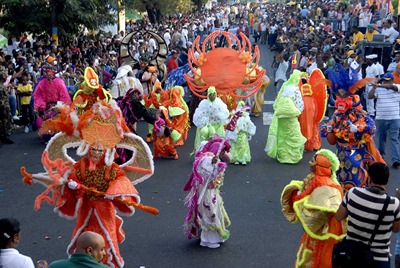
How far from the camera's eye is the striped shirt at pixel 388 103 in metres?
11.9

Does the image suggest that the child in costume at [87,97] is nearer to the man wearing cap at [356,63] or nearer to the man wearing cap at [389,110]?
the man wearing cap at [389,110]

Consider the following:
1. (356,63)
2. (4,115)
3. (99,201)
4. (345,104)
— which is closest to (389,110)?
(345,104)

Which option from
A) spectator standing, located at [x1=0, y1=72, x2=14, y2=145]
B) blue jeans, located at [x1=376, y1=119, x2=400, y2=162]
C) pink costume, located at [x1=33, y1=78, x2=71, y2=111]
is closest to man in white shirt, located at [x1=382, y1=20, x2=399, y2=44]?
blue jeans, located at [x1=376, y1=119, x2=400, y2=162]

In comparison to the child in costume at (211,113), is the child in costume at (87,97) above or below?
above

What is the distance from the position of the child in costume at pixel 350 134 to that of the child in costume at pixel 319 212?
2.25 metres

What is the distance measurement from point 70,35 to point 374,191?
20.7 meters

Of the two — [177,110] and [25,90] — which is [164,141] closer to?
[177,110]

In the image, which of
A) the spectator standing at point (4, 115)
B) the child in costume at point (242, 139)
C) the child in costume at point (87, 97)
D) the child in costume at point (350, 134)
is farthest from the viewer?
A: the spectator standing at point (4, 115)

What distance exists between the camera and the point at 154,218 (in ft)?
31.3

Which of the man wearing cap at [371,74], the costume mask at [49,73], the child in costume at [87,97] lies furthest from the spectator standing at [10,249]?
the man wearing cap at [371,74]

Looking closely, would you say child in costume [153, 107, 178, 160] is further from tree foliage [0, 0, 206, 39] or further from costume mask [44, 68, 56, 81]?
tree foliage [0, 0, 206, 39]

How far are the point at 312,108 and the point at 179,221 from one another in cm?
528

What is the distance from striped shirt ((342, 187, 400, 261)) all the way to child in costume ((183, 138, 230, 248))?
105 inches

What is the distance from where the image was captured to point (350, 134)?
8.69 meters
